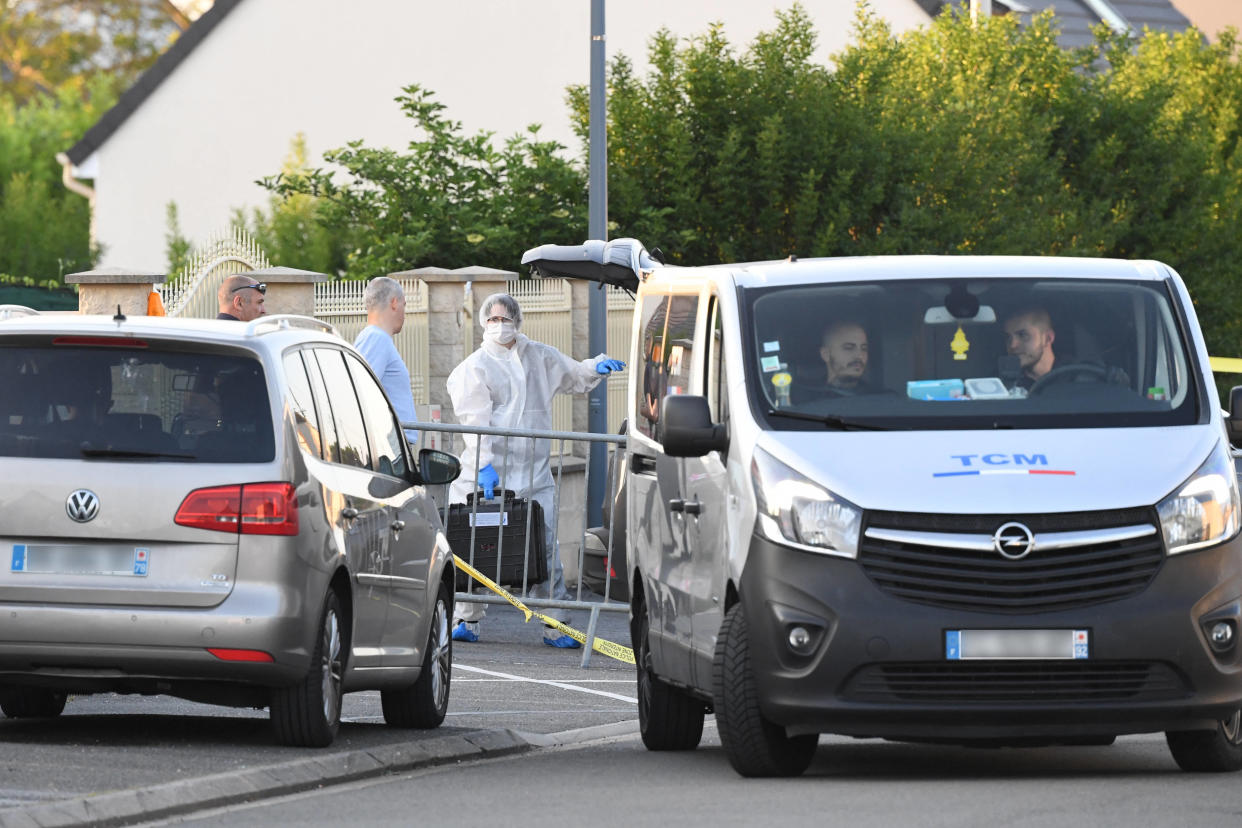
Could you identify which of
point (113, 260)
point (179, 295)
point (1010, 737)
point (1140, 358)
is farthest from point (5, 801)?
point (113, 260)

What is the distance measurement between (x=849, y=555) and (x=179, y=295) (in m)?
11.6

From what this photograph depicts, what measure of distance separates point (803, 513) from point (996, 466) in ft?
2.22

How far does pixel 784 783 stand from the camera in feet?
29.8

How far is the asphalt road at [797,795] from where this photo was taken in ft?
26.4

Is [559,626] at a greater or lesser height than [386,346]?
lesser

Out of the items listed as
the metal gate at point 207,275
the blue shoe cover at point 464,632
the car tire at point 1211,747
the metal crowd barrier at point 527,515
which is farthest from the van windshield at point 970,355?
the metal gate at point 207,275

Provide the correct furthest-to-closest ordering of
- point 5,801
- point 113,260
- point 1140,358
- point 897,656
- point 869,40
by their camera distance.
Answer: point 113,260 → point 869,40 → point 1140,358 → point 897,656 → point 5,801

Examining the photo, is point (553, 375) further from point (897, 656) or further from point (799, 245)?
point (799, 245)

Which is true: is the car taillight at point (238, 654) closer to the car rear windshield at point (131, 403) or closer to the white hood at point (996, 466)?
the car rear windshield at point (131, 403)

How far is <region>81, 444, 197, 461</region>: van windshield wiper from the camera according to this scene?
9.38 meters

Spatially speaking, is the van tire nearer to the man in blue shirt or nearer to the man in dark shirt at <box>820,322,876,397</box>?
the man in dark shirt at <box>820,322,876,397</box>

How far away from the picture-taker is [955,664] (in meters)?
8.73

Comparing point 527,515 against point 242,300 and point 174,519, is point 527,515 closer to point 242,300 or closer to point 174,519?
point 242,300

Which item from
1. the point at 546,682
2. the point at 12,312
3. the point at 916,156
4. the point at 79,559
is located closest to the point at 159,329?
the point at 79,559
